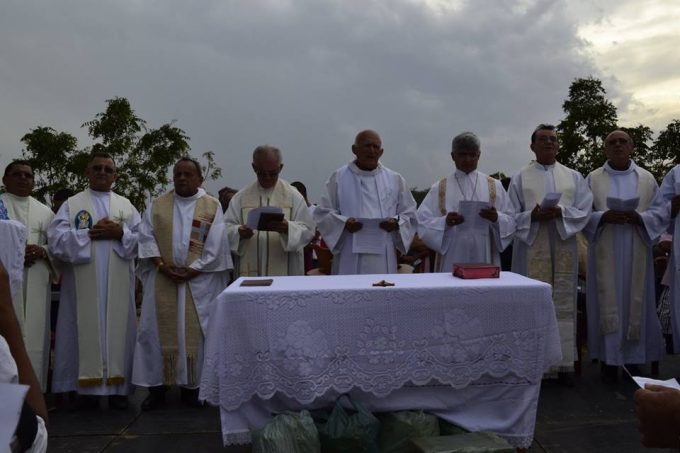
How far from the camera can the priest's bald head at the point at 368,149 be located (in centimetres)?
A: 589

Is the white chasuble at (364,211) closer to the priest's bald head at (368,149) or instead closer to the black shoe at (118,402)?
the priest's bald head at (368,149)

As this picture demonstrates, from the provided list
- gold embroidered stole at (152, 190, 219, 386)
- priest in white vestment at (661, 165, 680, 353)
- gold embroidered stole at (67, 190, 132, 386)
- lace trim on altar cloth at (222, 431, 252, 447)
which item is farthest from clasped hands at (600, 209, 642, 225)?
gold embroidered stole at (67, 190, 132, 386)

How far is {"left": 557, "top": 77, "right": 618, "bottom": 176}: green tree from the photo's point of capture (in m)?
23.6

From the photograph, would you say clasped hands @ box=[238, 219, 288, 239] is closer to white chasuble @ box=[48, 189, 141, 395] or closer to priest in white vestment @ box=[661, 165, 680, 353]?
white chasuble @ box=[48, 189, 141, 395]

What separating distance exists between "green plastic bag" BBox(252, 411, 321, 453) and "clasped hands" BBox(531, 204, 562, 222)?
3.28 metres

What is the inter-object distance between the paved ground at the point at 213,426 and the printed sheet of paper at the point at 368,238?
1839 mm

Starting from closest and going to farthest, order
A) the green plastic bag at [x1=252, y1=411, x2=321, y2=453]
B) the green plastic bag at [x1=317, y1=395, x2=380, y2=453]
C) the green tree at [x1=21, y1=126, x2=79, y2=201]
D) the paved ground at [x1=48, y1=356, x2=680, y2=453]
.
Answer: the green plastic bag at [x1=252, y1=411, x2=321, y2=453], the green plastic bag at [x1=317, y1=395, x2=380, y2=453], the paved ground at [x1=48, y1=356, x2=680, y2=453], the green tree at [x1=21, y1=126, x2=79, y2=201]

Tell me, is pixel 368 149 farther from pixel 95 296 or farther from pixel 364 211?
pixel 95 296

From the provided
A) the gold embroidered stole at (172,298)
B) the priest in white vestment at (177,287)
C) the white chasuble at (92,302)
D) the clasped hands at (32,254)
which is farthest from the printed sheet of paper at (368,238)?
the clasped hands at (32,254)

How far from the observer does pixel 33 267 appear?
602 cm

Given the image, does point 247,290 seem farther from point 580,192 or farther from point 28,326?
point 580,192

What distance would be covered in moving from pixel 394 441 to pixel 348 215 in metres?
2.38

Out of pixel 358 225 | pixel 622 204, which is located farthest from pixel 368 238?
pixel 622 204

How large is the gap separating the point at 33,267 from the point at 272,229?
2153 millimetres
